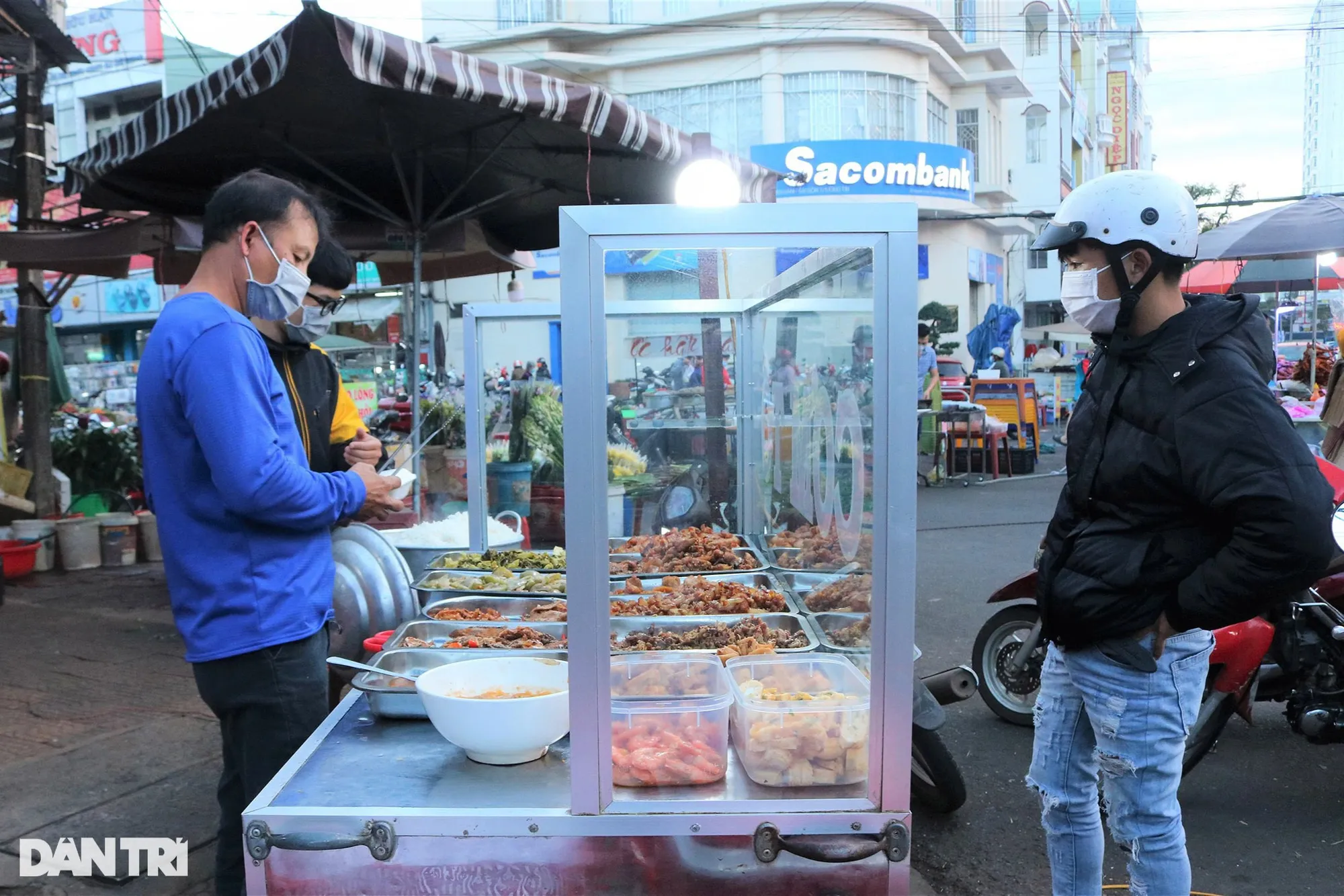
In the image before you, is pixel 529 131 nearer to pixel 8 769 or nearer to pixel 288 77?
pixel 288 77

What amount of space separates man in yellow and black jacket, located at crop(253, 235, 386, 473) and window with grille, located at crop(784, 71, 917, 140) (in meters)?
22.0

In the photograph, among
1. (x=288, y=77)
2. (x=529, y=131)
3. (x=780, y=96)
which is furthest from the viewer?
(x=780, y=96)

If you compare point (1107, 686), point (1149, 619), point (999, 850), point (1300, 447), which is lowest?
point (999, 850)

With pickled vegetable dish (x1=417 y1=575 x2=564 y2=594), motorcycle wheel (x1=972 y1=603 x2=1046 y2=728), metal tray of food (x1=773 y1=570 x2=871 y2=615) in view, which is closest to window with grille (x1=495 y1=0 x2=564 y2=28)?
motorcycle wheel (x1=972 y1=603 x2=1046 y2=728)

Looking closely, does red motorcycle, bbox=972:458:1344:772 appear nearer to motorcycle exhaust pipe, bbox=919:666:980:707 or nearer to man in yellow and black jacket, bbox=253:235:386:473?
motorcycle exhaust pipe, bbox=919:666:980:707

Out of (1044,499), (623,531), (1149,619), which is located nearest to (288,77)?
(623,531)

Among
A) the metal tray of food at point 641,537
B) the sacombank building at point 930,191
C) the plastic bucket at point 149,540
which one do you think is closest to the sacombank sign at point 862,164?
the sacombank building at point 930,191

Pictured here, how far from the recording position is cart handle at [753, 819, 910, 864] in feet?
5.78

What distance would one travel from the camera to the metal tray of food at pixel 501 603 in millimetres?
3256

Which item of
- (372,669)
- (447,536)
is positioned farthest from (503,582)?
(372,669)

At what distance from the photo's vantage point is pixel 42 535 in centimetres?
772

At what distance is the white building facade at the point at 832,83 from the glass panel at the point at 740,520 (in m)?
18.5

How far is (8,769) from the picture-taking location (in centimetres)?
391

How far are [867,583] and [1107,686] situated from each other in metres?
0.63
